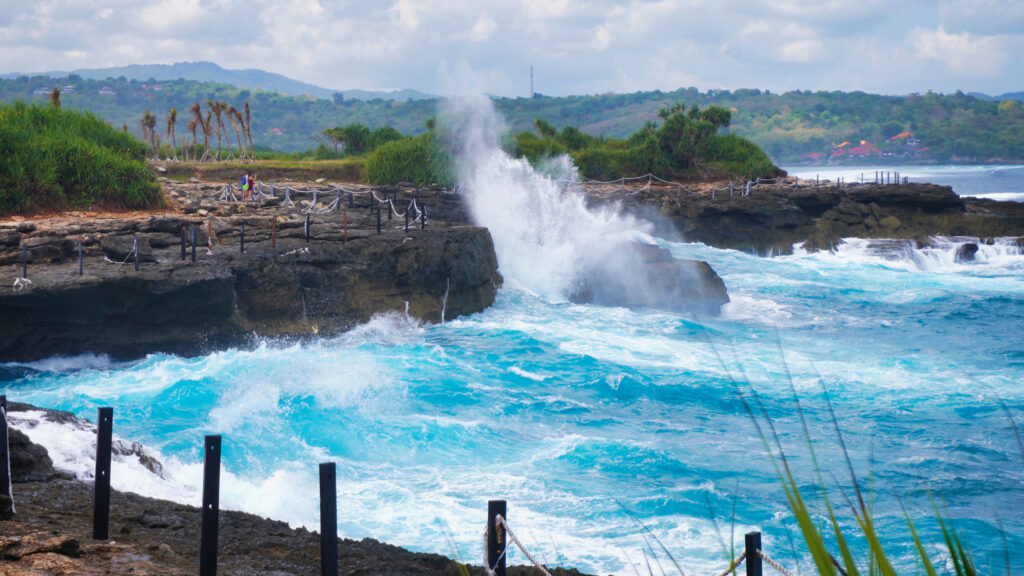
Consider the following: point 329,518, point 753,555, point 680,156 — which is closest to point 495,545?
point 329,518

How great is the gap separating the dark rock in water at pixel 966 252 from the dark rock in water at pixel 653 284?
1315 cm

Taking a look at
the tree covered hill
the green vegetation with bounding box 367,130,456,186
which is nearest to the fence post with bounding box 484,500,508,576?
the green vegetation with bounding box 367,130,456,186

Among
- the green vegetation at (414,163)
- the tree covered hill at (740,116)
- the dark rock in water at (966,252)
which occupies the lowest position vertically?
the dark rock in water at (966,252)

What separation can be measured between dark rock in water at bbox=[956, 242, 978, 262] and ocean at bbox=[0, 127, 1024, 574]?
7.44m

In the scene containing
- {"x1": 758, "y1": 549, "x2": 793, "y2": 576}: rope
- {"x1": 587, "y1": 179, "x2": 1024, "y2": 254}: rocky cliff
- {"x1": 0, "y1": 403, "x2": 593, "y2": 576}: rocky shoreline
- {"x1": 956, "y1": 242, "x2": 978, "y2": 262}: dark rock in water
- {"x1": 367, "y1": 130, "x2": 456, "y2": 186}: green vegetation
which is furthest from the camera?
{"x1": 587, "y1": 179, "x2": 1024, "y2": 254}: rocky cliff

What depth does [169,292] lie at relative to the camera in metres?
14.4

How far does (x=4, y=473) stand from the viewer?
5754mm

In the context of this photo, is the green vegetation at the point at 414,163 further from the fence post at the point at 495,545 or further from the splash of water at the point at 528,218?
the fence post at the point at 495,545

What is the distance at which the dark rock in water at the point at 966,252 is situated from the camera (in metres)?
28.6

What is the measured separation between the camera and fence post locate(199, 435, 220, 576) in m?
4.61

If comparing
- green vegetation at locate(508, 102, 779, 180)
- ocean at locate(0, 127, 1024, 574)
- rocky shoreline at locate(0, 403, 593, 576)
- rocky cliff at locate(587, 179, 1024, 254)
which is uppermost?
green vegetation at locate(508, 102, 779, 180)

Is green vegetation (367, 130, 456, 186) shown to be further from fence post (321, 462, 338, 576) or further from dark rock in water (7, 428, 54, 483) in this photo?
fence post (321, 462, 338, 576)

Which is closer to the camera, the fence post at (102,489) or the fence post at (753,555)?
the fence post at (753,555)

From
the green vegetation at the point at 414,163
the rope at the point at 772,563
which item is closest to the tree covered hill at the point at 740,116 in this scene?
the green vegetation at the point at 414,163
